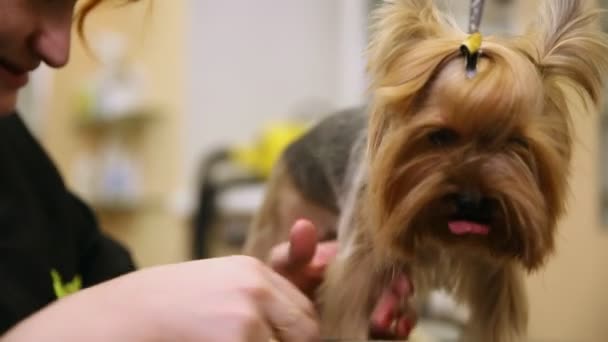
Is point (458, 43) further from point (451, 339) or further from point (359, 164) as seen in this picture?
point (451, 339)

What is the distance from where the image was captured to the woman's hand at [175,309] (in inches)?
17.5

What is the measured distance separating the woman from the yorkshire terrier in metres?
0.08

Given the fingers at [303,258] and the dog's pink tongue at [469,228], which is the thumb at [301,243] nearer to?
the fingers at [303,258]

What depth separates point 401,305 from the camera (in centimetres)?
82

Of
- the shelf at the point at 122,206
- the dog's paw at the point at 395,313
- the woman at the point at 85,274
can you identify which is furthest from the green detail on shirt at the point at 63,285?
the shelf at the point at 122,206

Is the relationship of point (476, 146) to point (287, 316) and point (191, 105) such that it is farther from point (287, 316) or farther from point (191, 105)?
point (191, 105)

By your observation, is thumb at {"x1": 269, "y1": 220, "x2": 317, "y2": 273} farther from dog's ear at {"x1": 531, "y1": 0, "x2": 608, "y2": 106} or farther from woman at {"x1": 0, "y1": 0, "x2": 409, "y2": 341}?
dog's ear at {"x1": 531, "y1": 0, "x2": 608, "y2": 106}

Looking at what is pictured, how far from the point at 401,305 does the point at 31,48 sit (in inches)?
18.8

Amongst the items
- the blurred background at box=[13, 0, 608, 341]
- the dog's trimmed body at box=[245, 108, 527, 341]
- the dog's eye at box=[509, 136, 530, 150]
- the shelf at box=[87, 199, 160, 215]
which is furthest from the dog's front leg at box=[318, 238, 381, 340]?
the shelf at box=[87, 199, 160, 215]

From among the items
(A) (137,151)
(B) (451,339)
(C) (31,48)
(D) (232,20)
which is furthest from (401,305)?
(A) (137,151)

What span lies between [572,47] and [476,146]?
0.13m

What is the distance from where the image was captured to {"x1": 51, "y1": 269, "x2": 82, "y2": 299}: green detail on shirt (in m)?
0.85

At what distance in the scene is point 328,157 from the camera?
1095 mm

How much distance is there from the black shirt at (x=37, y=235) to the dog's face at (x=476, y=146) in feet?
1.32
